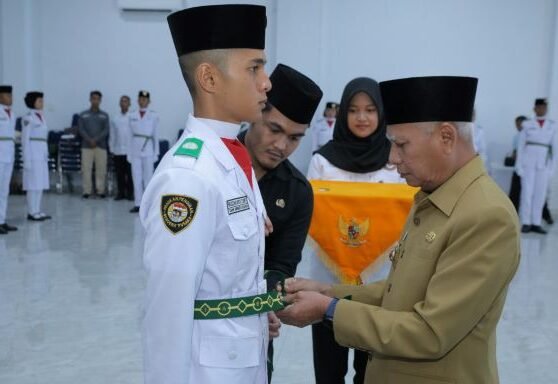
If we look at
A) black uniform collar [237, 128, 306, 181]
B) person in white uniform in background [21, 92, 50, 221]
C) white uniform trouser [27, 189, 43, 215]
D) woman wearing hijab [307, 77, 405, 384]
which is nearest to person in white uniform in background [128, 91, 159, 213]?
person in white uniform in background [21, 92, 50, 221]

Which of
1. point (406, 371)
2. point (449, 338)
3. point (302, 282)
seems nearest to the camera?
point (449, 338)

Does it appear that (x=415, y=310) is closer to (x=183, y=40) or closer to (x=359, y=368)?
(x=183, y=40)

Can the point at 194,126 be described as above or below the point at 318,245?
above

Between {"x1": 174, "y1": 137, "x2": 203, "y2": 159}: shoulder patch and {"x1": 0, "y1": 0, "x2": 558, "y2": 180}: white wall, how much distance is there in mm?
9321

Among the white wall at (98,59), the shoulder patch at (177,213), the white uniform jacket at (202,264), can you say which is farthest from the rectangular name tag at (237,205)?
the white wall at (98,59)

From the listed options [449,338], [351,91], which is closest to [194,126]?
[449,338]

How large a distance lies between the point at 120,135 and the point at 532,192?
21.2 feet

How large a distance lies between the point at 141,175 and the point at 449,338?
8.72m

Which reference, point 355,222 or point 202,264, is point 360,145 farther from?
point 202,264

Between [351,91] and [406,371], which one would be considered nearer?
[406,371]

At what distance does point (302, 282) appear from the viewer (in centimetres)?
180

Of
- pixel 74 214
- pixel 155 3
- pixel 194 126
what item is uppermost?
pixel 155 3

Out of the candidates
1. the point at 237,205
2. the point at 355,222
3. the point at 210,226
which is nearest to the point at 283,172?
the point at 355,222

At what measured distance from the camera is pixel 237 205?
4.54 feet
